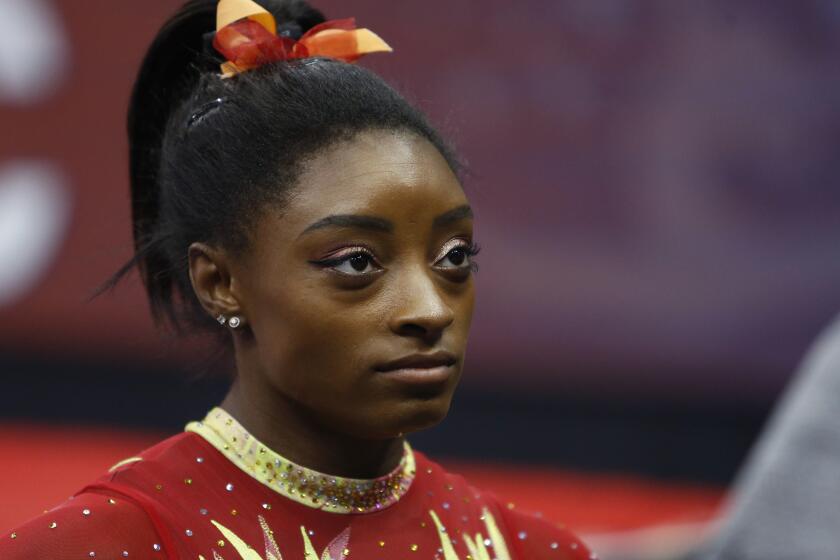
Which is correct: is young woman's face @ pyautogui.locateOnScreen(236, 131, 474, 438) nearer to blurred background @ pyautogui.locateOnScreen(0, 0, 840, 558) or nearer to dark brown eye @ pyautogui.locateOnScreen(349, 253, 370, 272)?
dark brown eye @ pyautogui.locateOnScreen(349, 253, 370, 272)

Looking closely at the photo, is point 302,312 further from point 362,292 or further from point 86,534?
point 86,534

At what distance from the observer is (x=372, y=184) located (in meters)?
1.72

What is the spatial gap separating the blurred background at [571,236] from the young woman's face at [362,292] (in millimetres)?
2799

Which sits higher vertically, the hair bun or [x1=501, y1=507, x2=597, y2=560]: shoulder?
the hair bun

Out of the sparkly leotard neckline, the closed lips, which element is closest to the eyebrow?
the closed lips

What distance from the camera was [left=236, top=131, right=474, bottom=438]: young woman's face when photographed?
5.58 feet

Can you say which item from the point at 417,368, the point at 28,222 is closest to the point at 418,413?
the point at 417,368

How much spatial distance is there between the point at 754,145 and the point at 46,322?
8.22 ft

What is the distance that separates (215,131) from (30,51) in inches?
115

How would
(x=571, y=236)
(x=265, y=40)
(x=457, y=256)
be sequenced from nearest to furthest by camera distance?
(x=457, y=256) → (x=265, y=40) → (x=571, y=236)

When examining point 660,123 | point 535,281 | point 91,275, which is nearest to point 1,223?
point 91,275

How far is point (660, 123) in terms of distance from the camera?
5.15 meters

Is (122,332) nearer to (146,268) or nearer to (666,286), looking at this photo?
(666,286)

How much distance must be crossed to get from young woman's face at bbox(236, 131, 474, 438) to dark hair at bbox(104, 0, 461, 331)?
44mm
